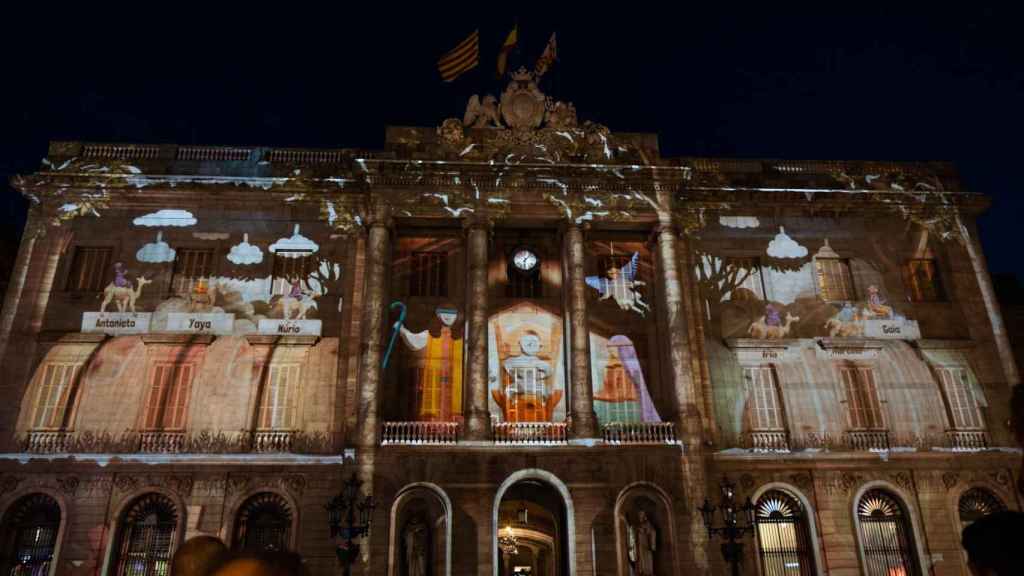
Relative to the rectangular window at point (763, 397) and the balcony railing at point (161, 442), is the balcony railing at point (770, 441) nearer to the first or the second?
the rectangular window at point (763, 397)

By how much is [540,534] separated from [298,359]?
11.5 m

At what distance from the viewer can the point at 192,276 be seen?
27906mm

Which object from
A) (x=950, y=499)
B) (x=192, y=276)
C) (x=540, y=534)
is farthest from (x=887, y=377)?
(x=192, y=276)

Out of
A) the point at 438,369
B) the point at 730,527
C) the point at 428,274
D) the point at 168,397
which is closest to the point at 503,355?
the point at 438,369

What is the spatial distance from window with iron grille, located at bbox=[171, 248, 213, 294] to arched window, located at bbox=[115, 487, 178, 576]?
25.5 feet

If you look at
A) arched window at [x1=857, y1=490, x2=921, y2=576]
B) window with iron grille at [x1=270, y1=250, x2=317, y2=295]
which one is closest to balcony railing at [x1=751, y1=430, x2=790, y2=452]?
arched window at [x1=857, y1=490, x2=921, y2=576]

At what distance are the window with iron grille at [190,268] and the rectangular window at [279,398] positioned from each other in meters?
4.70

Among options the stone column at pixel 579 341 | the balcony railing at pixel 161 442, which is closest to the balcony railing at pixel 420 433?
the stone column at pixel 579 341

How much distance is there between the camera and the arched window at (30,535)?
23.8 meters

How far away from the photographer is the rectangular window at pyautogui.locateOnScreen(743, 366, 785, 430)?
27125 mm

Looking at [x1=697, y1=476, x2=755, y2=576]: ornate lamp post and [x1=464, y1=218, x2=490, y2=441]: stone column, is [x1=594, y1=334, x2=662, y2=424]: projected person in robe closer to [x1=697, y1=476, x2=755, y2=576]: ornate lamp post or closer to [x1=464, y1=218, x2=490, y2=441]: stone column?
[x1=464, y1=218, x2=490, y2=441]: stone column

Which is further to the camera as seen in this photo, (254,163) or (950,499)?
(254,163)

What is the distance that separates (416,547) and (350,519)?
523 cm

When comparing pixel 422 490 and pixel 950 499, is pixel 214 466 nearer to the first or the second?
pixel 422 490
